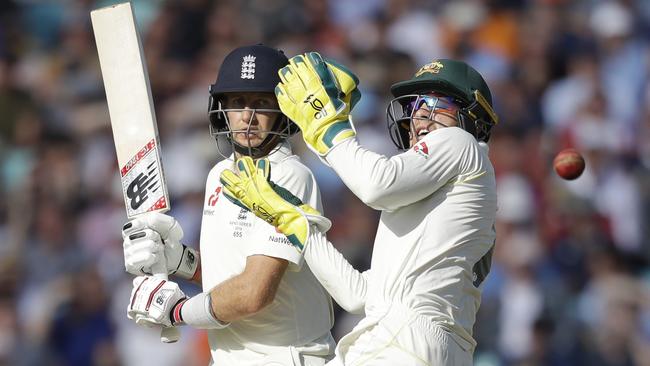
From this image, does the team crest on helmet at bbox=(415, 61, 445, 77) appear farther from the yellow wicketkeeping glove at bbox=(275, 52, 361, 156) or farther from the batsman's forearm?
the batsman's forearm

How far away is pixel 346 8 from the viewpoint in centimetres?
1046

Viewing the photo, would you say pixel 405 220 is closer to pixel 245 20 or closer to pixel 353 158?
pixel 353 158

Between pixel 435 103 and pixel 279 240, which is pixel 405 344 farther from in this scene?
pixel 435 103

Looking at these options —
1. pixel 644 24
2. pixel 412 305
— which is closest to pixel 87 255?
pixel 644 24

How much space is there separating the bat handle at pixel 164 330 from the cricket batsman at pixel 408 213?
593 millimetres

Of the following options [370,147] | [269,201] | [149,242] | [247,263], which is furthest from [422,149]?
[370,147]

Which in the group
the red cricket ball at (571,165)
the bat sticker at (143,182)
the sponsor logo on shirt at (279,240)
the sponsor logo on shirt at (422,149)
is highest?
the bat sticker at (143,182)

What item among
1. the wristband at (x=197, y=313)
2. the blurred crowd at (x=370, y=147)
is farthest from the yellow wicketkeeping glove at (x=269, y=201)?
the blurred crowd at (x=370, y=147)

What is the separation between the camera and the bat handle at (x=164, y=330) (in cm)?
455

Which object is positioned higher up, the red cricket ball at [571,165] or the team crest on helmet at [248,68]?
the team crest on helmet at [248,68]

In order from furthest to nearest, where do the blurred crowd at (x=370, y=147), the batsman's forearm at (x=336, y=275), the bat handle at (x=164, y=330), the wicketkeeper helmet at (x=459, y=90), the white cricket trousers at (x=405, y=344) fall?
the blurred crowd at (x=370, y=147), the bat handle at (x=164, y=330), the wicketkeeper helmet at (x=459, y=90), the batsman's forearm at (x=336, y=275), the white cricket trousers at (x=405, y=344)

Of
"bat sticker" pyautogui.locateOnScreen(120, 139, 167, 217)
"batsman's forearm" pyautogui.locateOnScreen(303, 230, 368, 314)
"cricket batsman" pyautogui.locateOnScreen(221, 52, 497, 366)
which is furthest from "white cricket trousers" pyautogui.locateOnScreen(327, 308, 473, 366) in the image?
"bat sticker" pyautogui.locateOnScreen(120, 139, 167, 217)

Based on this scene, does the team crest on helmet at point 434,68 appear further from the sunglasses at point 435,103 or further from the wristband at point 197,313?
the wristband at point 197,313

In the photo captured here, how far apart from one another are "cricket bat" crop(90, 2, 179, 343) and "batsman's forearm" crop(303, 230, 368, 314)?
0.95 metres
